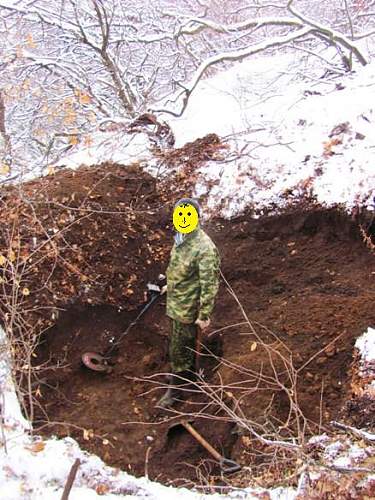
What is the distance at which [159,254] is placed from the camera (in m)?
5.97

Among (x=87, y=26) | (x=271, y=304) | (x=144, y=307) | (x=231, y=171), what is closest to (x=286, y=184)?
(x=231, y=171)

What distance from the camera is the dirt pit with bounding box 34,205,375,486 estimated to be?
3.84 meters

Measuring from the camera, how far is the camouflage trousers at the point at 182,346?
4457 mm

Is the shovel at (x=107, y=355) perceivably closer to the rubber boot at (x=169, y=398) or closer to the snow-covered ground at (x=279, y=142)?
the rubber boot at (x=169, y=398)

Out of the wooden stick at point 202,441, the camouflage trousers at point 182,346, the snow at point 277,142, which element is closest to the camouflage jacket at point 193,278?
the camouflage trousers at point 182,346

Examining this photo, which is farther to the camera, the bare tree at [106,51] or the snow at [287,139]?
the bare tree at [106,51]

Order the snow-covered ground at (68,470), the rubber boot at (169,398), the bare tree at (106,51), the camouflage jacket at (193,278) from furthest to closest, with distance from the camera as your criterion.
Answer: the bare tree at (106,51), the rubber boot at (169,398), the camouflage jacket at (193,278), the snow-covered ground at (68,470)

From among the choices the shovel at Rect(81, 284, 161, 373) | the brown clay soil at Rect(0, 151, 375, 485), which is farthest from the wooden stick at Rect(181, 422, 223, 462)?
the shovel at Rect(81, 284, 161, 373)

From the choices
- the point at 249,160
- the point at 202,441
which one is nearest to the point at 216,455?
the point at 202,441

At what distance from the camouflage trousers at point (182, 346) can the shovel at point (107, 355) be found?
0.72 meters

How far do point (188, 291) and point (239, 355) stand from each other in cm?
77

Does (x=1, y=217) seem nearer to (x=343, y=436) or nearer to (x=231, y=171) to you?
(x=231, y=171)
